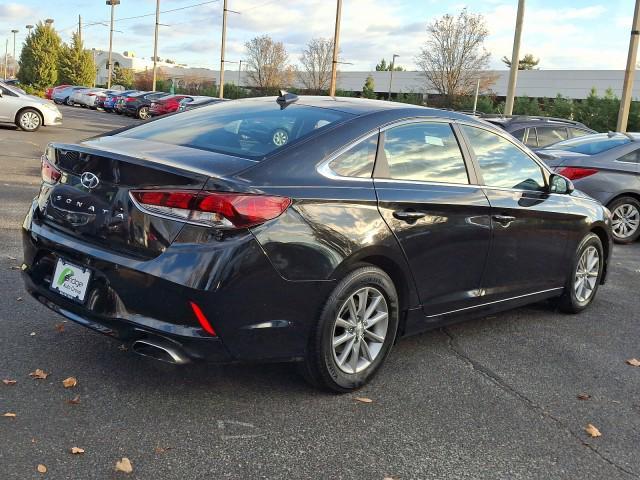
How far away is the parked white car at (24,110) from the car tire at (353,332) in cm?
1823

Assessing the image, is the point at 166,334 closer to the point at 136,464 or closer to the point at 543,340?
the point at 136,464

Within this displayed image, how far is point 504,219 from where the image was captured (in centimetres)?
457

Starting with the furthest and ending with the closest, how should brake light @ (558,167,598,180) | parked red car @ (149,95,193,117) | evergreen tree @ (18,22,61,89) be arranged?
evergreen tree @ (18,22,61,89)
parked red car @ (149,95,193,117)
brake light @ (558,167,598,180)

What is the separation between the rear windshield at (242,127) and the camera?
145 inches

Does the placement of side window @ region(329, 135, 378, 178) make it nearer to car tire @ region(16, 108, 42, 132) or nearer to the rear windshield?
the rear windshield

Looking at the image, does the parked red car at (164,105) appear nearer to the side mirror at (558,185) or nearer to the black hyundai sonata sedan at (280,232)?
the side mirror at (558,185)

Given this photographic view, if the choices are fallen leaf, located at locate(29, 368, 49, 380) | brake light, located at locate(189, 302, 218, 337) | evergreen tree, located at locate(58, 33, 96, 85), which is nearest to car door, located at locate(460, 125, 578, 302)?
brake light, located at locate(189, 302, 218, 337)

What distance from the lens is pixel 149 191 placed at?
10.5ft

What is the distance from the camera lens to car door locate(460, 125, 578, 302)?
179 inches

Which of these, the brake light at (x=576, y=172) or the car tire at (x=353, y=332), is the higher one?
the brake light at (x=576, y=172)

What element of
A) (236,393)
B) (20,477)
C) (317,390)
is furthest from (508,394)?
(20,477)

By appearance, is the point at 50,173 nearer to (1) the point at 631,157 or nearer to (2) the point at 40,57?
(1) the point at 631,157

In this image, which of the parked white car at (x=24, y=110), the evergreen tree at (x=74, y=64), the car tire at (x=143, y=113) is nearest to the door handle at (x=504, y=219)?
the parked white car at (x=24, y=110)

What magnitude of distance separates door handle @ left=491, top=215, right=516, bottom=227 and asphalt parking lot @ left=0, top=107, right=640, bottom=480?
2.91 ft
